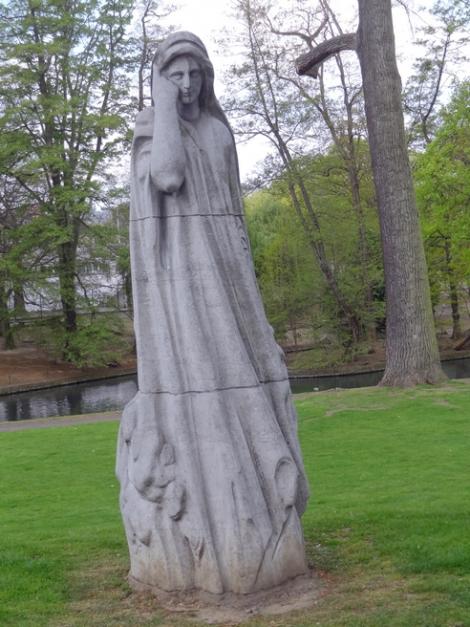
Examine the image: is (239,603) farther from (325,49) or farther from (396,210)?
(325,49)

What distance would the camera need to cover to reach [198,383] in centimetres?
575

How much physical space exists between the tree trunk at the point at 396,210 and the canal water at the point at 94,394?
9.37 m

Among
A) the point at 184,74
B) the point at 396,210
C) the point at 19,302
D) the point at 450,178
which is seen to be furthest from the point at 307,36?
the point at 184,74

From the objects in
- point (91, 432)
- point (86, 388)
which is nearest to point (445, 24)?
point (86, 388)

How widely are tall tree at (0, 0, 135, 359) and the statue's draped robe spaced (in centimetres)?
2948

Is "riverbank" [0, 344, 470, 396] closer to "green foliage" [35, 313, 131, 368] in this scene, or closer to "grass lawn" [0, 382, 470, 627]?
"green foliage" [35, 313, 131, 368]

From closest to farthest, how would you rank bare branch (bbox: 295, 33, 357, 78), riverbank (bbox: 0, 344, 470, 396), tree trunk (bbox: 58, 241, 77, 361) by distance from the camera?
bare branch (bbox: 295, 33, 357, 78)
riverbank (bbox: 0, 344, 470, 396)
tree trunk (bbox: 58, 241, 77, 361)

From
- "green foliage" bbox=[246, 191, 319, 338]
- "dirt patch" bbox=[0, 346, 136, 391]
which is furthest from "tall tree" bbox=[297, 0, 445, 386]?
"dirt patch" bbox=[0, 346, 136, 391]

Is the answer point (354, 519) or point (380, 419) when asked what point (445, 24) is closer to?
point (380, 419)

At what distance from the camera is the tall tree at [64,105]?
3575cm

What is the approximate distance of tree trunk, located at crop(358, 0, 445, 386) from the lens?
686 inches

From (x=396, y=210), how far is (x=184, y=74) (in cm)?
1206

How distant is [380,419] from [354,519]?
23.7 feet

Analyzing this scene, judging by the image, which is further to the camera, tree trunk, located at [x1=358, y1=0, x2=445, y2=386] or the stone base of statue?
tree trunk, located at [x1=358, y1=0, x2=445, y2=386]
